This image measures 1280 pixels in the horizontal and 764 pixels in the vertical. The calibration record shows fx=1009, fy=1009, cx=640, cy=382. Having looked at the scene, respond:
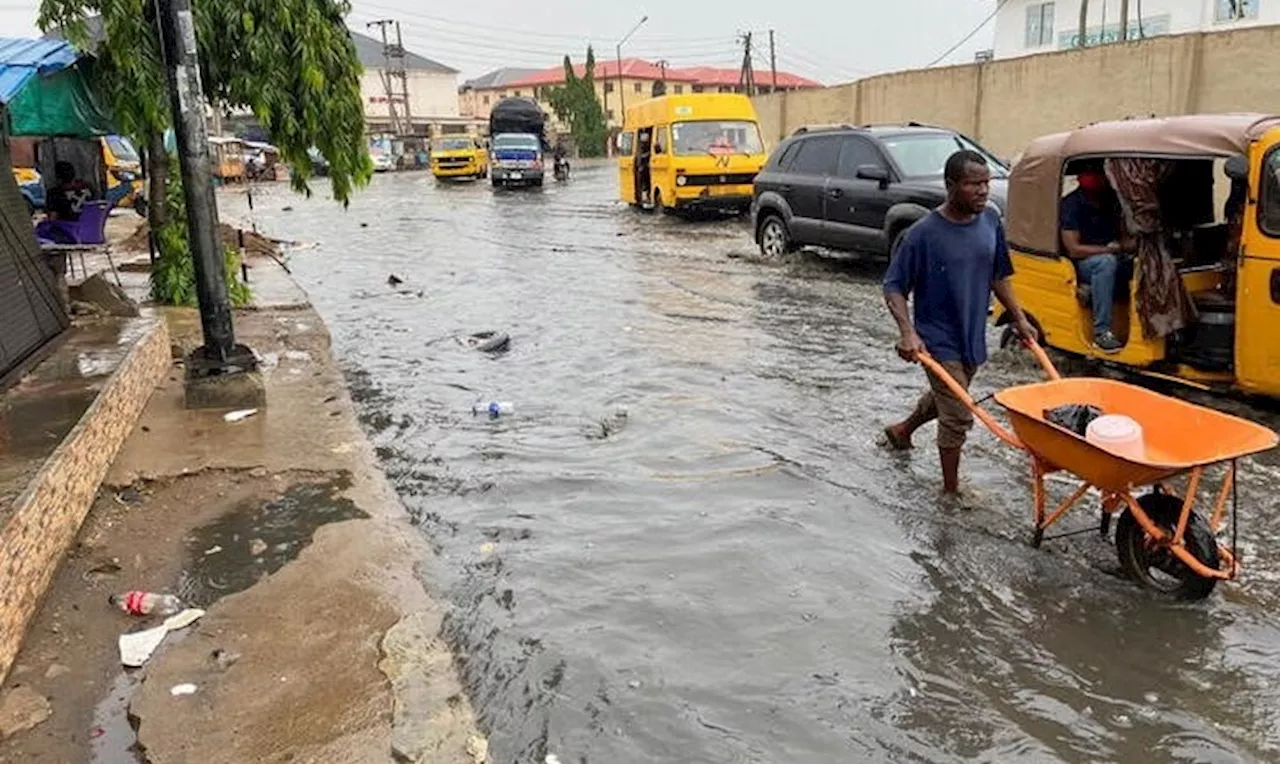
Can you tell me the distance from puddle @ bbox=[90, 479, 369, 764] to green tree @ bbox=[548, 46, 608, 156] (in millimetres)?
63665

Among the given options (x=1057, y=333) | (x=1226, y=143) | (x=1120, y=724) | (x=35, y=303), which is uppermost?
(x=1226, y=143)

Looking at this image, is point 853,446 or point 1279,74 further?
point 1279,74

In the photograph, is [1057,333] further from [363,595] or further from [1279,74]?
[1279,74]

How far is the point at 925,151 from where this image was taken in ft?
41.5

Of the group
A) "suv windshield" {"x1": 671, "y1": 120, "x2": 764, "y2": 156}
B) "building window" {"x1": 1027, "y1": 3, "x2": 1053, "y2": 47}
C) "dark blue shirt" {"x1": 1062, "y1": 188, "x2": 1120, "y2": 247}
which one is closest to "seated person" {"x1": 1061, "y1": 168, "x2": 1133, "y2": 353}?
"dark blue shirt" {"x1": 1062, "y1": 188, "x2": 1120, "y2": 247}

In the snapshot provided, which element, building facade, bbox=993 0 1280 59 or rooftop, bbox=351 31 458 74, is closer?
building facade, bbox=993 0 1280 59

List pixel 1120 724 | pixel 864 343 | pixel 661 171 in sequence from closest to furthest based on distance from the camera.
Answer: pixel 1120 724, pixel 864 343, pixel 661 171

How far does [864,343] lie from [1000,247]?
4294 millimetres

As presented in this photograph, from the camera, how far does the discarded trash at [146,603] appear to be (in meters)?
A: 4.11

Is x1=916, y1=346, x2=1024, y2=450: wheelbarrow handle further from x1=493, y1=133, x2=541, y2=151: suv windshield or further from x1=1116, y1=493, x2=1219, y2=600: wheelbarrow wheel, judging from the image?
x1=493, y1=133, x2=541, y2=151: suv windshield

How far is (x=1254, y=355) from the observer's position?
6215 millimetres

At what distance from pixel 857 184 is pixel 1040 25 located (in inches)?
1108

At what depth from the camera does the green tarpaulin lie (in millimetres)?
8922

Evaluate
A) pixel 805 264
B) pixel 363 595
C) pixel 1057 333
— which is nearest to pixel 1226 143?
pixel 1057 333
